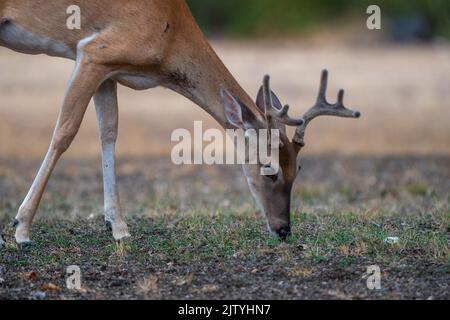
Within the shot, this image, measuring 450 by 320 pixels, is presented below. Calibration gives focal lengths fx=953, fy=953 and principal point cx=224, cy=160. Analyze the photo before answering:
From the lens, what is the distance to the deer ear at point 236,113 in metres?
8.13

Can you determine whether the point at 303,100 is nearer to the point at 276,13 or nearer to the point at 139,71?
the point at 139,71

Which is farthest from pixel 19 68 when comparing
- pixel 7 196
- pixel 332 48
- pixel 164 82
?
pixel 164 82

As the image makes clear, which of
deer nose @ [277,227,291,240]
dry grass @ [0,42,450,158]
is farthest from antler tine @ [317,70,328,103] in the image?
dry grass @ [0,42,450,158]

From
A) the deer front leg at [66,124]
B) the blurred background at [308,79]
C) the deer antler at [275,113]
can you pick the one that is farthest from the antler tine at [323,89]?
the blurred background at [308,79]

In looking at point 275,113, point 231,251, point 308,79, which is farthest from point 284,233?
point 308,79

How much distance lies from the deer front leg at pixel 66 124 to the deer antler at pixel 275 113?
4.40 ft

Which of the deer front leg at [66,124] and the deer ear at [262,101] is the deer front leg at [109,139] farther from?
the deer ear at [262,101]

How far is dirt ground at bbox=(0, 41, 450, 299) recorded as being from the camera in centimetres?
690

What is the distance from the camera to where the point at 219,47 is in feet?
104

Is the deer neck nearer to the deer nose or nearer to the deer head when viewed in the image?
the deer head

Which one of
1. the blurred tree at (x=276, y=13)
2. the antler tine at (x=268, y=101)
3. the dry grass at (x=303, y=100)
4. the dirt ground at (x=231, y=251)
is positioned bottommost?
the dirt ground at (x=231, y=251)

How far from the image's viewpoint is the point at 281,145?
8.08 meters

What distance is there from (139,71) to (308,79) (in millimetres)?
16646
